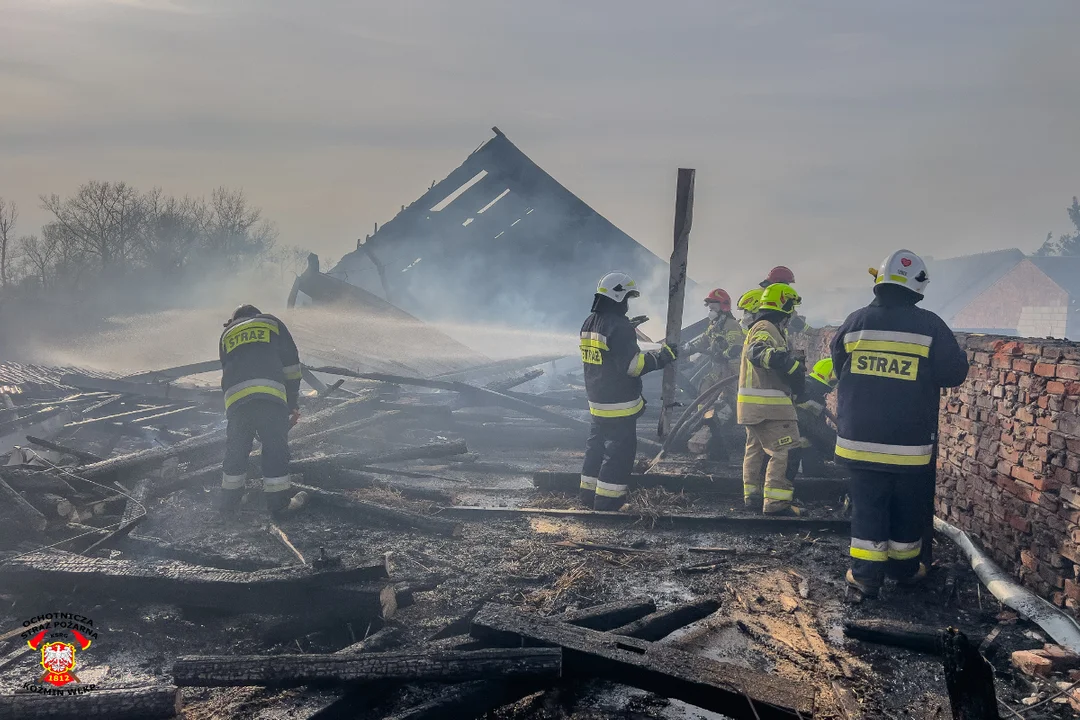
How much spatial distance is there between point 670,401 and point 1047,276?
37.5m

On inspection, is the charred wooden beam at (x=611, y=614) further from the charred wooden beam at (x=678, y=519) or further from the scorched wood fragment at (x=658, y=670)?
the charred wooden beam at (x=678, y=519)

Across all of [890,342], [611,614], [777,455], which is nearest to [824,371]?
[890,342]

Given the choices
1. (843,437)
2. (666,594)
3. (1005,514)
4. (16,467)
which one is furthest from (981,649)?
(16,467)

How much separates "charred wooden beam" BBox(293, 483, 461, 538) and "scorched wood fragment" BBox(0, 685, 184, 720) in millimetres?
2835

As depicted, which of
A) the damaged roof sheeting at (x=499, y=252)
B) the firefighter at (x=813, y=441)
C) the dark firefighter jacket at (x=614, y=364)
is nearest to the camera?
the dark firefighter jacket at (x=614, y=364)

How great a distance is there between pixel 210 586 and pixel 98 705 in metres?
1.08

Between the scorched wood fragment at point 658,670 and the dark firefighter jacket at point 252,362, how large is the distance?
370 cm

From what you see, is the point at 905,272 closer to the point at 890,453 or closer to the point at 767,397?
the point at 890,453

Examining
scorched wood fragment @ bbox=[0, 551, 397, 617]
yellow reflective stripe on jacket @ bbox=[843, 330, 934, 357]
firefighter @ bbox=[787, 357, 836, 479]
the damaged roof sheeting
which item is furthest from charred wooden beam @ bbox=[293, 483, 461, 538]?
the damaged roof sheeting

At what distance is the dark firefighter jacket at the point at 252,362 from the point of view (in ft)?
20.2

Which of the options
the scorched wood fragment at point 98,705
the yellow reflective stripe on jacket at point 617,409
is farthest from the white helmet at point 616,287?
the scorched wood fragment at point 98,705

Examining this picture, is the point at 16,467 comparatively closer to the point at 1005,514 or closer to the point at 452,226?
the point at 1005,514

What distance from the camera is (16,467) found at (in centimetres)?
578

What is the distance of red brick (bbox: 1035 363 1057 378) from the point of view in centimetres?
376
